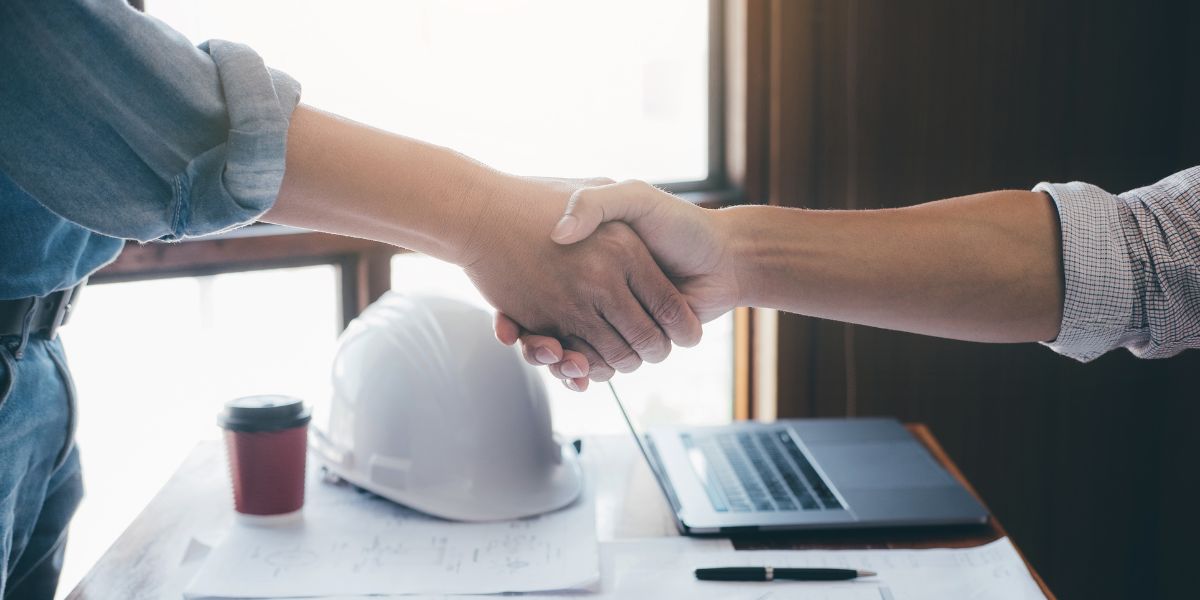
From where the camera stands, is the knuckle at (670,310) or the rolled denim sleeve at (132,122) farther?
the knuckle at (670,310)

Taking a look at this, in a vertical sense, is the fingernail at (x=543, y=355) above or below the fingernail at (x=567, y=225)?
below

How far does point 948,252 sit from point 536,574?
0.53 metres

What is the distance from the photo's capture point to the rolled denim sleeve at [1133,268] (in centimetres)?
86

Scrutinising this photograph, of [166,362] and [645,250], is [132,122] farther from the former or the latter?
[166,362]

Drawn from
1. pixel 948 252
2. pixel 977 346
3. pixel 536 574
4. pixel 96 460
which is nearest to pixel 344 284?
pixel 96 460

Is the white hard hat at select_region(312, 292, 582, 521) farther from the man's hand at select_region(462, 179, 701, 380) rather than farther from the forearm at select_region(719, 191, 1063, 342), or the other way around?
the forearm at select_region(719, 191, 1063, 342)

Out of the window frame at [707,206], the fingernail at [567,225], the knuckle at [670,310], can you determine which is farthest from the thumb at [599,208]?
the window frame at [707,206]

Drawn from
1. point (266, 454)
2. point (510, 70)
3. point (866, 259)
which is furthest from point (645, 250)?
point (510, 70)

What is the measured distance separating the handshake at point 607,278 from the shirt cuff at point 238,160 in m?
0.29

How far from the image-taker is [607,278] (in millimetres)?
1072

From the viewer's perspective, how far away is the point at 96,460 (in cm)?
156

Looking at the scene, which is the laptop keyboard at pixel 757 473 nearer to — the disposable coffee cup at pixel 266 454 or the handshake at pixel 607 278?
the handshake at pixel 607 278

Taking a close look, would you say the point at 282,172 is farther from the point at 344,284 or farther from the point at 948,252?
the point at 344,284

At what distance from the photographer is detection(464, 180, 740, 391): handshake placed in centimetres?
103
